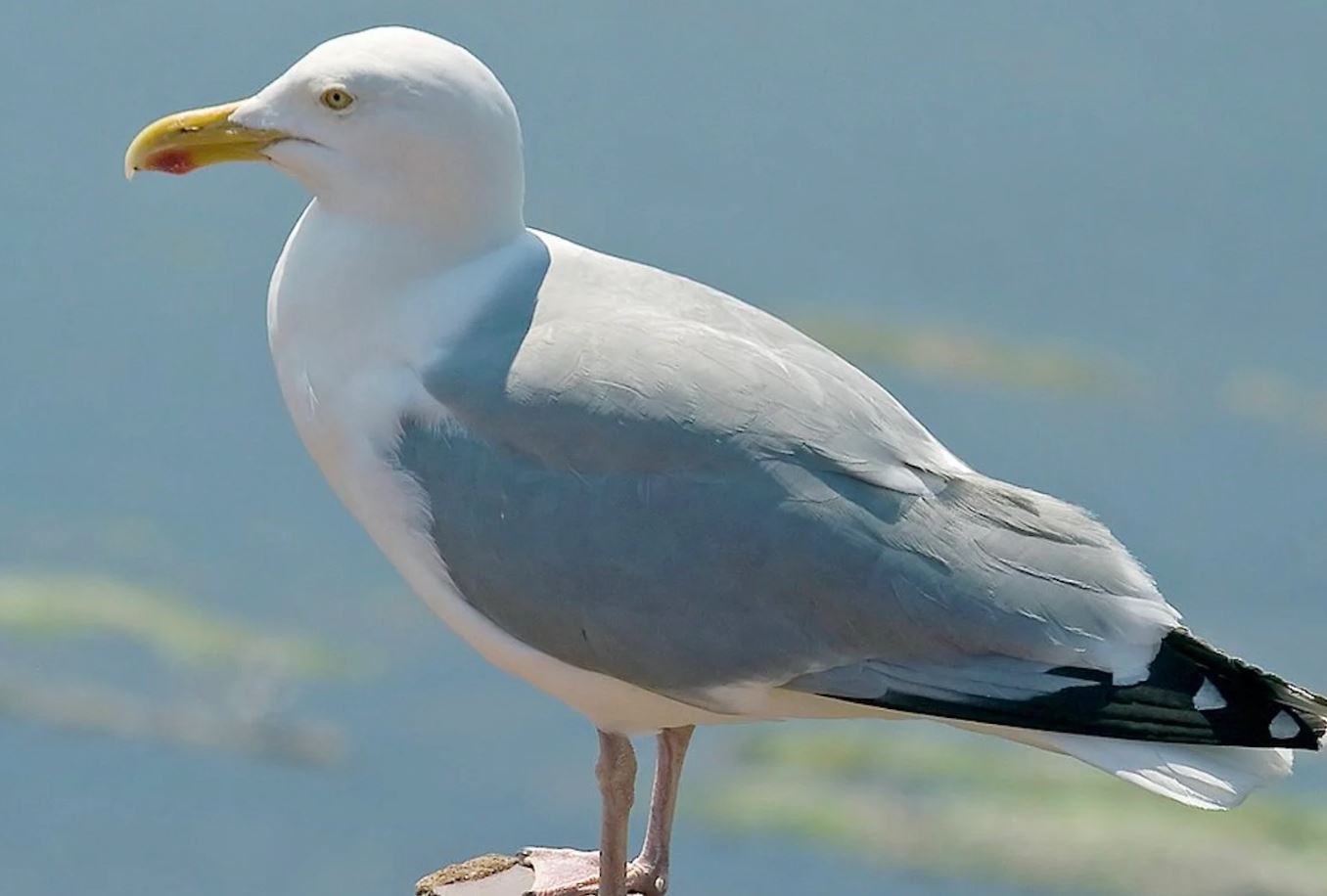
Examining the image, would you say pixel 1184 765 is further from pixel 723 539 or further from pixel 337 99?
pixel 337 99

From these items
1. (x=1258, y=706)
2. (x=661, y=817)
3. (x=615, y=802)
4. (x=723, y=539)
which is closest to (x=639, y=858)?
(x=661, y=817)

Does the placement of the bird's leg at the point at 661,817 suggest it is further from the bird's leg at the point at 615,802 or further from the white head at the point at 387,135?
the white head at the point at 387,135

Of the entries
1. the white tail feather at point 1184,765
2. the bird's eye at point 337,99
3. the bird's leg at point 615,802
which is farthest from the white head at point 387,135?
the white tail feather at point 1184,765

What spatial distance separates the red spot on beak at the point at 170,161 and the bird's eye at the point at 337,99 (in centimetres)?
13

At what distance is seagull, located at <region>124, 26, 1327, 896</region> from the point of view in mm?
1482

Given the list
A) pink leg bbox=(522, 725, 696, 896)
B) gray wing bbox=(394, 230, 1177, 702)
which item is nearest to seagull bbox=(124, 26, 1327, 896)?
gray wing bbox=(394, 230, 1177, 702)

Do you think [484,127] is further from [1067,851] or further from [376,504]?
[1067,851]

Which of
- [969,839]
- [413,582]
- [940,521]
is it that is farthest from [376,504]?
[969,839]

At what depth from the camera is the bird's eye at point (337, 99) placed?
5.01 ft

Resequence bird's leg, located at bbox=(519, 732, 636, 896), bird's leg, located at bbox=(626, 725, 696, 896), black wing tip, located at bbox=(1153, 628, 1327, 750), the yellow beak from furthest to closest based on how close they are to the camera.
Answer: bird's leg, located at bbox=(626, 725, 696, 896) < bird's leg, located at bbox=(519, 732, 636, 896) < the yellow beak < black wing tip, located at bbox=(1153, 628, 1327, 750)

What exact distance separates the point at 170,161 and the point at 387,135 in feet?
0.59

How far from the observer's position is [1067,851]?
319 cm

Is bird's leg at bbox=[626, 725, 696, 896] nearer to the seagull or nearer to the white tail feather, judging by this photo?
the seagull

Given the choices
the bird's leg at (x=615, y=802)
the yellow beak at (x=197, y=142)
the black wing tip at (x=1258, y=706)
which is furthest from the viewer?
the bird's leg at (x=615, y=802)
